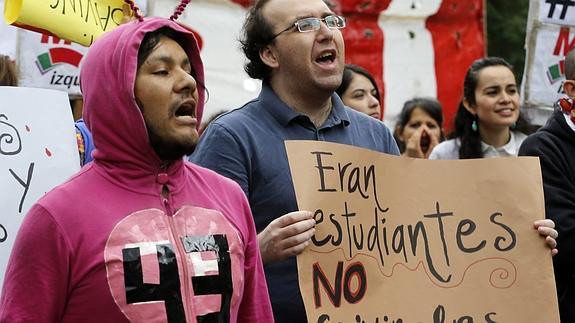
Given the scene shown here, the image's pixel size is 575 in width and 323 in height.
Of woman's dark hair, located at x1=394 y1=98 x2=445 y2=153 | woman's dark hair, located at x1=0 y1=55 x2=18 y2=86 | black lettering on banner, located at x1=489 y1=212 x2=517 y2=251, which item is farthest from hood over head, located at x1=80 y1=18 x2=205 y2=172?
woman's dark hair, located at x1=394 y1=98 x2=445 y2=153

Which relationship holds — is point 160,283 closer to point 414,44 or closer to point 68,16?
point 68,16

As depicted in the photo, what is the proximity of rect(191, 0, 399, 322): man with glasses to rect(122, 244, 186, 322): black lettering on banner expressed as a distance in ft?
2.16

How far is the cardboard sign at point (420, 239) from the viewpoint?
3.38 m

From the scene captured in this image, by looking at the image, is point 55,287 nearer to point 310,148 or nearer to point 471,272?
point 310,148

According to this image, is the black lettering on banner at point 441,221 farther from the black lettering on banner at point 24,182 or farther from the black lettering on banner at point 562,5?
the black lettering on banner at point 562,5

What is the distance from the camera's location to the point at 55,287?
2.58 m

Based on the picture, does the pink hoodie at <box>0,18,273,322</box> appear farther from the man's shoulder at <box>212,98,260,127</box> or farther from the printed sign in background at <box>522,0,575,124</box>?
the printed sign in background at <box>522,0,575,124</box>

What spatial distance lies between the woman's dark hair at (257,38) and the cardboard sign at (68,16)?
0.60m

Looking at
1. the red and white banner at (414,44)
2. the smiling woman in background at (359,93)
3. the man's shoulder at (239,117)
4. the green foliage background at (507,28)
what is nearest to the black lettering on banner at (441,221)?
the man's shoulder at (239,117)

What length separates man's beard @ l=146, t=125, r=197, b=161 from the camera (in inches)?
108

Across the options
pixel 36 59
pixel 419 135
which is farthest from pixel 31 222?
pixel 419 135

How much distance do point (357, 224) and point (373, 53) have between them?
209 inches

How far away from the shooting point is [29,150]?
143 inches

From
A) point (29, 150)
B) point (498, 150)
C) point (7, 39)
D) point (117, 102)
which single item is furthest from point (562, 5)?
point (117, 102)
